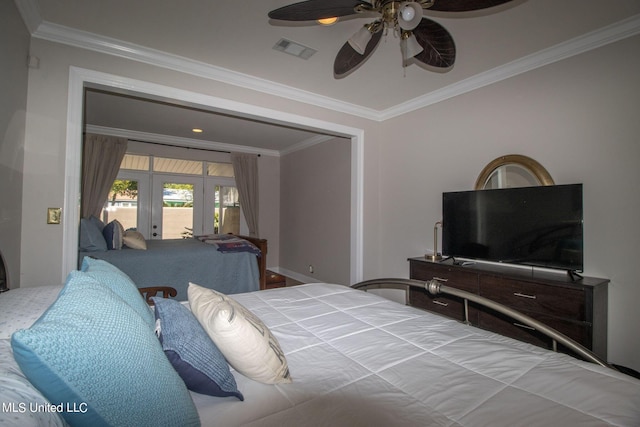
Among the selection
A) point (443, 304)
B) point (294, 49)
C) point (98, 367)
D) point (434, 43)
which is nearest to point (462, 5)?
point (434, 43)

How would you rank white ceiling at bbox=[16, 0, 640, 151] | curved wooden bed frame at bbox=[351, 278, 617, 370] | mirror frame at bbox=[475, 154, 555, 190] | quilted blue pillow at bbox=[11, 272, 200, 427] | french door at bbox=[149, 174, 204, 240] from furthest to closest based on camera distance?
1. french door at bbox=[149, 174, 204, 240]
2. mirror frame at bbox=[475, 154, 555, 190]
3. white ceiling at bbox=[16, 0, 640, 151]
4. curved wooden bed frame at bbox=[351, 278, 617, 370]
5. quilted blue pillow at bbox=[11, 272, 200, 427]

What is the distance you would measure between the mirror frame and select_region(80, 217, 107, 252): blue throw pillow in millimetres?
4144

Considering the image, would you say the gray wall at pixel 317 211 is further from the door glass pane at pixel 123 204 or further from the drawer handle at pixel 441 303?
the door glass pane at pixel 123 204

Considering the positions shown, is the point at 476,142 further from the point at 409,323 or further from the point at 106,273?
the point at 106,273

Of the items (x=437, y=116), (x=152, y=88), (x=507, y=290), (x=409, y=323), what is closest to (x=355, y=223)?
(x=437, y=116)

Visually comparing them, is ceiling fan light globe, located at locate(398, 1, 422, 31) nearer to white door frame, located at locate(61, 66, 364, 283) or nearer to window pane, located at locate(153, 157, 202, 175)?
white door frame, located at locate(61, 66, 364, 283)

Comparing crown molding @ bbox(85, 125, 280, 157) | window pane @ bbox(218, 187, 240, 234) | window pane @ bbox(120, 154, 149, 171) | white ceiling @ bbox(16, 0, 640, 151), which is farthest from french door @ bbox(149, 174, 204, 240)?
white ceiling @ bbox(16, 0, 640, 151)

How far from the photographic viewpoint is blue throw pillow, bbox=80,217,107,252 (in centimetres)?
318

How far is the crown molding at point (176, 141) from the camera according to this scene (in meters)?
4.61

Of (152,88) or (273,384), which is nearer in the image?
(273,384)

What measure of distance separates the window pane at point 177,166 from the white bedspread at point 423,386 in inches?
194

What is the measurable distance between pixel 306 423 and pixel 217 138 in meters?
5.22

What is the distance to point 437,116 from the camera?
324cm

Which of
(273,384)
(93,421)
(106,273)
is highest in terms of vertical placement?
(106,273)
